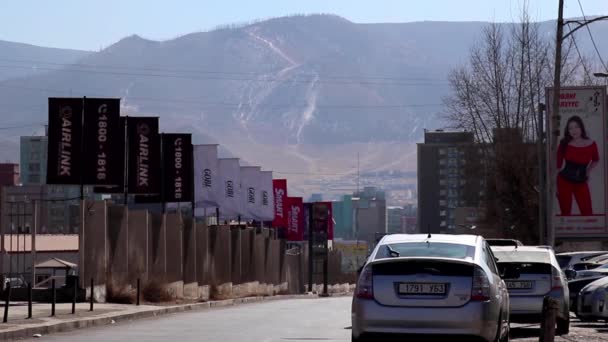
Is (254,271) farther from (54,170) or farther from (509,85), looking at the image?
(54,170)

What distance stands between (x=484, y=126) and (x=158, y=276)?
95.7 feet

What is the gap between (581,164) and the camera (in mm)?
43938

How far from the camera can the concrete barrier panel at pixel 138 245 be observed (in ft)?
129

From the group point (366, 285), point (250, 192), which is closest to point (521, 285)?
point (366, 285)

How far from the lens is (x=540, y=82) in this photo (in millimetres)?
63344

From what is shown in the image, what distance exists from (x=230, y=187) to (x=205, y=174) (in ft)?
21.4

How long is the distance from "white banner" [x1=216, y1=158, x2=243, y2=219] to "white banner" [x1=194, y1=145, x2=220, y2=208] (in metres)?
2.47

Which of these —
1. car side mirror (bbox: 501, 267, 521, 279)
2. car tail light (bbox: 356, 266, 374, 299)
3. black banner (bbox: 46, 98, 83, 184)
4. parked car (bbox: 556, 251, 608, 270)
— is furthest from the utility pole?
car tail light (bbox: 356, 266, 374, 299)

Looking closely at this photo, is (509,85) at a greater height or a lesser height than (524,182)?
greater

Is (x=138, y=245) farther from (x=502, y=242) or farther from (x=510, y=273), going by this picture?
(x=510, y=273)

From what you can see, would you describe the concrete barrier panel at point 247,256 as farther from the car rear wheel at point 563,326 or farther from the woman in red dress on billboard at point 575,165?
the car rear wheel at point 563,326

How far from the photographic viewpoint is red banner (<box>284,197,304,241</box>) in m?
107

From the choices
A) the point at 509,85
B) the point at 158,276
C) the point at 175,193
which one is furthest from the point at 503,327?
the point at 509,85

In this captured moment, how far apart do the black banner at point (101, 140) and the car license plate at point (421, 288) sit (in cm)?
2433
